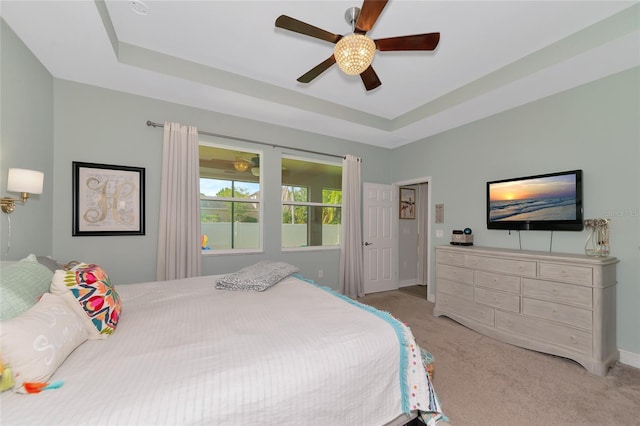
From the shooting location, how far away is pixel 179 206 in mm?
3168

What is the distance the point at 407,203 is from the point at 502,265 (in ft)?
8.40

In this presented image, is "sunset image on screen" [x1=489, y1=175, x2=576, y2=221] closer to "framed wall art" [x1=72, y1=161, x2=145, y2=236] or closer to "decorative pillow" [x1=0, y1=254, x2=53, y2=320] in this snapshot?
"decorative pillow" [x1=0, y1=254, x2=53, y2=320]

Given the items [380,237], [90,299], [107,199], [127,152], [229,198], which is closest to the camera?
[90,299]

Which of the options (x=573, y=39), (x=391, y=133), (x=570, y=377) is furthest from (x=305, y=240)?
(x=573, y=39)

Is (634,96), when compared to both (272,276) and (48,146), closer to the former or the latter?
(272,276)

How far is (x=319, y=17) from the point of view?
86.4 inches

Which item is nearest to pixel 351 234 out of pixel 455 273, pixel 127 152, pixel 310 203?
pixel 310 203

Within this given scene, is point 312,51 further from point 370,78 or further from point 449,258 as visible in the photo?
point 449,258

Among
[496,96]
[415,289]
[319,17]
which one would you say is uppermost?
[319,17]

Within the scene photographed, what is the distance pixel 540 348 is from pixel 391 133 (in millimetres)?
3270

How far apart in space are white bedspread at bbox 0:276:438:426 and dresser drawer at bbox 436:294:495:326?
2.09 meters

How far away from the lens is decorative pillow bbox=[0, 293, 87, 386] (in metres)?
0.90

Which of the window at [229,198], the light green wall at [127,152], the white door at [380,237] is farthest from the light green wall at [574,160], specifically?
the window at [229,198]

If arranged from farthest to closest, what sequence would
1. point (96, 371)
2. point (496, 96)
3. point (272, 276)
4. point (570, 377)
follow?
1. point (496, 96)
2. point (272, 276)
3. point (570, 377)
4. point (96, 371)
